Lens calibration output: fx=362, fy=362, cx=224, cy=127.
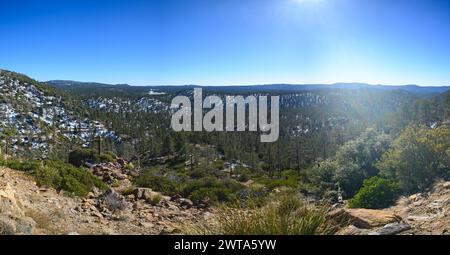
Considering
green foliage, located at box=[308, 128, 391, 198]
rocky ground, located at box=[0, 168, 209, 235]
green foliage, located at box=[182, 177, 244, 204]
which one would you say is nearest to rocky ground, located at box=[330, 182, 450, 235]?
rocky ground, located at box=[0, 168, 209, 235]

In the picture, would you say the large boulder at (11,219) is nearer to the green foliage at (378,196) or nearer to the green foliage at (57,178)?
the green foliage at (57,178)

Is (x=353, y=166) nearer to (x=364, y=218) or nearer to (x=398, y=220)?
(x=398, y=220)

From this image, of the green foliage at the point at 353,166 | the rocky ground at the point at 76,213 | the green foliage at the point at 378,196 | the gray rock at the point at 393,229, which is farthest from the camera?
the green foliage at the point at 353,166

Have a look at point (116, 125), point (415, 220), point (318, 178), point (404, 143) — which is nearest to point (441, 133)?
point (404, 143)

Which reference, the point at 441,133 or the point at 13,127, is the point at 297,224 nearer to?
the point at 441,133

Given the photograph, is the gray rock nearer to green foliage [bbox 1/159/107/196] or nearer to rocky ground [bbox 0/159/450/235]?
rocky ground [bbox 0/159/450/235]

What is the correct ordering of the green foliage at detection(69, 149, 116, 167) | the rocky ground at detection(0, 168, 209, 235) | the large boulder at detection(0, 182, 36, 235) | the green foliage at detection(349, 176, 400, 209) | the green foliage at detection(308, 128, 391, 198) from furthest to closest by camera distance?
the green foliage at detection(69, 149, 116, 167), the green foliage at detection(308, 128, 391, 198), the green foliage at detection(349, 176, 400, 209), the rocky ground at detection(0, 168, 209, 235), the large boulder at detection(0, 182, 36, 235)

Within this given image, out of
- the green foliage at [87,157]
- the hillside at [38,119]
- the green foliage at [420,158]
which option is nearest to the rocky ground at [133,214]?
the green foliage at [420,158]
